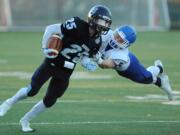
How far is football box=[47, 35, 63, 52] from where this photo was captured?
7161 mm

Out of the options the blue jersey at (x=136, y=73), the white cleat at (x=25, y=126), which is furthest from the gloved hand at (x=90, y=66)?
the blue jersey at (x=136, y=73)

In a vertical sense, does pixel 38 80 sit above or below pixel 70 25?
below

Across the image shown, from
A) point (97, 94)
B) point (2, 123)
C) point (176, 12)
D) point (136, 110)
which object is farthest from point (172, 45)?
point (2, 123)

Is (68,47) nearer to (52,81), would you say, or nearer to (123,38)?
(52,81)

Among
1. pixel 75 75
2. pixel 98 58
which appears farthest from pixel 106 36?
pixel 75 75

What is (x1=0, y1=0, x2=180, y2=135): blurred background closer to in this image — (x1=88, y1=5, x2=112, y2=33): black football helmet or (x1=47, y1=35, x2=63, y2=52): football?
(x1=47, y1=35, x2=63, y2=52): football

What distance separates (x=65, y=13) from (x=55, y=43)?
52.9 feet

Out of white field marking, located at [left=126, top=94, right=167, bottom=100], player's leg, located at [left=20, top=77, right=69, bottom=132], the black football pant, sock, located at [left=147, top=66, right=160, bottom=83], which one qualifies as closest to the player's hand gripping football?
the black football pant

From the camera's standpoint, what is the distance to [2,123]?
26.2 ft

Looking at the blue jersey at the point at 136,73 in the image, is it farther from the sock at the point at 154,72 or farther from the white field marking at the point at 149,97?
the white field marking at the point at 149,97

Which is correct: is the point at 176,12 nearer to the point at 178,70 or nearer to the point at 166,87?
→ the point at 178,70

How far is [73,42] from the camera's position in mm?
7383

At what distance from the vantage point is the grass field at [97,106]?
7750mm

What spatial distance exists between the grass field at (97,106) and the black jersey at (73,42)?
78cm
